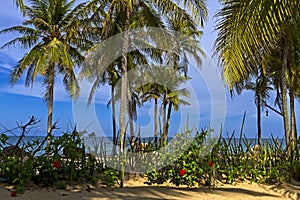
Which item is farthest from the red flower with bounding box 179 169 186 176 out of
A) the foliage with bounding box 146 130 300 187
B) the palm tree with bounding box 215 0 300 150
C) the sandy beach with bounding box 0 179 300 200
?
the palm tree with bounding box 215 0 300 150

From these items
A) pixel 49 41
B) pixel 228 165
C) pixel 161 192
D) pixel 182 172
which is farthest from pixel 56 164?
pixel 49 41

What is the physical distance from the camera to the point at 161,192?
6367mm

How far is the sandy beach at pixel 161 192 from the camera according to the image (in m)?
5.72

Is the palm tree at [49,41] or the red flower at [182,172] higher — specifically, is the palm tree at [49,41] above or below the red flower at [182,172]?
above

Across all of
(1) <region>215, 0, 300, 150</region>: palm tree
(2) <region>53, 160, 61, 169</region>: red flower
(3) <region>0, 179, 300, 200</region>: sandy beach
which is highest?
(1) <region>215, 0, 300, 150</region>: palm tree

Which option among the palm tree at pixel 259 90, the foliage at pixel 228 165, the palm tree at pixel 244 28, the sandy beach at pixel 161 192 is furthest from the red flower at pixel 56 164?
the palm tree at pixel 259 90

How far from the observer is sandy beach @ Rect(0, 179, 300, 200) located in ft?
18.8

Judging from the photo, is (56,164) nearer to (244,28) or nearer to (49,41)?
(244,28)

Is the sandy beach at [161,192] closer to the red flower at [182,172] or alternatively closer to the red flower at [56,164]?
the red flower at [182,172]

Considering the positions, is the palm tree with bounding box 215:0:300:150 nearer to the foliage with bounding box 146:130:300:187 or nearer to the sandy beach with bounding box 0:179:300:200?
the foliage with bounding box 146:130:300:187

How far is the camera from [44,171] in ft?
20.4

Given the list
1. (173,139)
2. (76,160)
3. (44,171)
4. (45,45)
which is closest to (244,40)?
(173,139)

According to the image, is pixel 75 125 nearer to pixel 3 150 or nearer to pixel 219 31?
pixel 3 150

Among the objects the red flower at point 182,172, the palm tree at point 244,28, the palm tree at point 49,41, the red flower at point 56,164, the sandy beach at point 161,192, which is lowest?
the sandy beach at point 161,192
